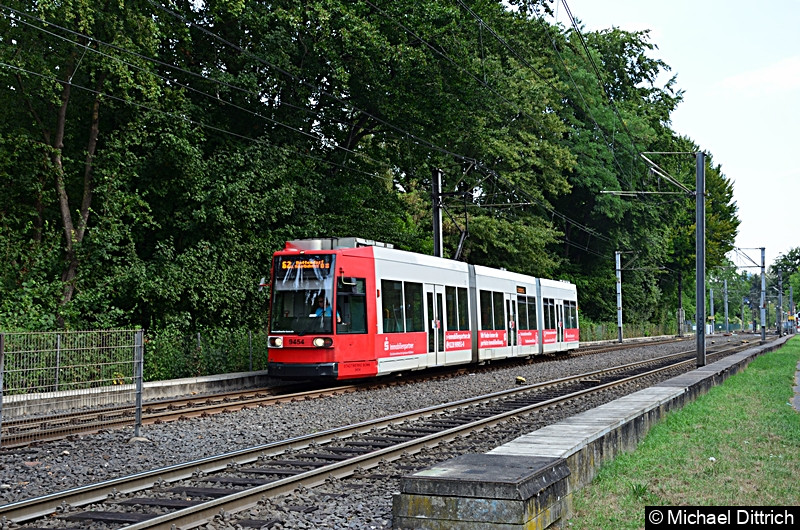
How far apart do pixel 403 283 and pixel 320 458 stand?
11665 mm

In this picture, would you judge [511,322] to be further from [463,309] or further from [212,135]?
[212,135]

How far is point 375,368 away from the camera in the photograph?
792 inches

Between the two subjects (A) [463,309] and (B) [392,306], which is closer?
(B) [392,306]

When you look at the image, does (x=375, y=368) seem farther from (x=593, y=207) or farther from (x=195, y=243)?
(x=593, y=207)

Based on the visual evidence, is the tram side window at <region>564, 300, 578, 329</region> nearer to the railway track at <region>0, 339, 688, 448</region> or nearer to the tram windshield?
the railway track at <region>0, 339, 688, 448</region>

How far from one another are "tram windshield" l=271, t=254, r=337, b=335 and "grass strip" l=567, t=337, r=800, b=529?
8.31 meters

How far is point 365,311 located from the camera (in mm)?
19859

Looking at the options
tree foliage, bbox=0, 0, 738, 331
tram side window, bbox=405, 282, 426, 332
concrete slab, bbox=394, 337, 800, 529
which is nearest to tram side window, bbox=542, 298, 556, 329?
tree foliage, bbox=0, 0, 738, 331

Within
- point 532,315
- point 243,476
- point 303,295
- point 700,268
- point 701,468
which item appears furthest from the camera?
point 532,315

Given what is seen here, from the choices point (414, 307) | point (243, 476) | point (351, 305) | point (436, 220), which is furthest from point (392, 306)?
point (243, 476)

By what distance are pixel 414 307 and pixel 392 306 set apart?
1.22 metres

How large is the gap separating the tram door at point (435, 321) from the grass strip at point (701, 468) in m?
9.35
